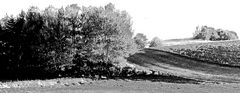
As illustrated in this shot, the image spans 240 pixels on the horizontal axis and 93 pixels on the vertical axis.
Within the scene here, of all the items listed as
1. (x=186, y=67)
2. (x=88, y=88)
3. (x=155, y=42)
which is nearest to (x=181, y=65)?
(x=186, y=67)

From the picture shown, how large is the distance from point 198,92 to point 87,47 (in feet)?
98.4

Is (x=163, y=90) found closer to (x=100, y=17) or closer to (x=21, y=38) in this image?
(x=100, y=17)

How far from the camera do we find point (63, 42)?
2756 inches

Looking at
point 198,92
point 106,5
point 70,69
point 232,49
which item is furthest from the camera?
point 232,49

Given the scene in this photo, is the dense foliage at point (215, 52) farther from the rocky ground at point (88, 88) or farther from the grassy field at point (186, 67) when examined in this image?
the rocky ground at point (88, 88)

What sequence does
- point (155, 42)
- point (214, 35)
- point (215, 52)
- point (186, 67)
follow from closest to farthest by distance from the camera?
1. point (186, 67)
2. point (215, 52)
3. point (155, 42)
4. point (214, 35)

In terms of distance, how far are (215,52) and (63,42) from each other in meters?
45.6

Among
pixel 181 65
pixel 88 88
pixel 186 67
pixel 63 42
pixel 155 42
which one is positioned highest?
pixel 63 42

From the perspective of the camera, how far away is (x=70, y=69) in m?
69.5

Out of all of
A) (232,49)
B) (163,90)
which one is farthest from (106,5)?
(232,49)

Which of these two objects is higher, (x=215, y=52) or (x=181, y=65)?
(x=215, y=52)

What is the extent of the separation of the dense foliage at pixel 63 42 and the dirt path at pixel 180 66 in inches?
409

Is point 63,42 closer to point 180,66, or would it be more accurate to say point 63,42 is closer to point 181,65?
point 180,66

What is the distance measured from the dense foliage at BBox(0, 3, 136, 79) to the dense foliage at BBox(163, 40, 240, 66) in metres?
26.2
